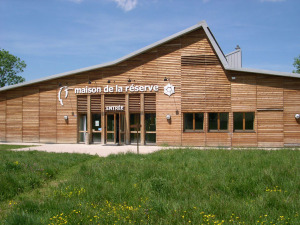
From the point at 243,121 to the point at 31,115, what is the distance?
50.8 feet

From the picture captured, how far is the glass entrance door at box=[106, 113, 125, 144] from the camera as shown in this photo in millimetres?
21250

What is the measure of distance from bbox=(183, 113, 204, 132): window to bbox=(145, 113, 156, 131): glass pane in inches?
82.7

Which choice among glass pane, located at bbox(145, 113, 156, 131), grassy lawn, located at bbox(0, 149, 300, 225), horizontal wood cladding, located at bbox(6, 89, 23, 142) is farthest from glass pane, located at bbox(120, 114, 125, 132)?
grassy lawn, located at bbox(0, 149, 300, 225)

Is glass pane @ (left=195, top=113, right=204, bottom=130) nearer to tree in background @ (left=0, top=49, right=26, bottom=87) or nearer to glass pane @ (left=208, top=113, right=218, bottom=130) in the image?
glass pane @ (left=208, top=113, right=218, bottom=130)

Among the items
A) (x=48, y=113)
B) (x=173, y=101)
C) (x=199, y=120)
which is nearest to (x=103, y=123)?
(x=48, y=113)

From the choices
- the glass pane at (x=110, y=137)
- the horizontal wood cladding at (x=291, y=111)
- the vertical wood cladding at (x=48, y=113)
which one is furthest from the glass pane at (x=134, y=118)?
the horizontal wood cladding at (x=291, y=111)

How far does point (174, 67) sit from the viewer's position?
20.1 meters

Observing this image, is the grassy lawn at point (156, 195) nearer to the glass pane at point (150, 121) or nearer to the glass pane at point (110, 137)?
the glass pane at point (150, 121)

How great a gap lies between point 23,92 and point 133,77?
8942 mm

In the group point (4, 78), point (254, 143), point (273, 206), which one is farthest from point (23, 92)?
point (4, 78)

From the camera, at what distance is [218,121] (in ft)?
64.8

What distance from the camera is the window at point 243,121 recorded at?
19.5 metres

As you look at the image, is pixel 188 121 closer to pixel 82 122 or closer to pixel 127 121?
pixel 127 121

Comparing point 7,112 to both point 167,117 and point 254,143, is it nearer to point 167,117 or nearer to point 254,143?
point 167,117
